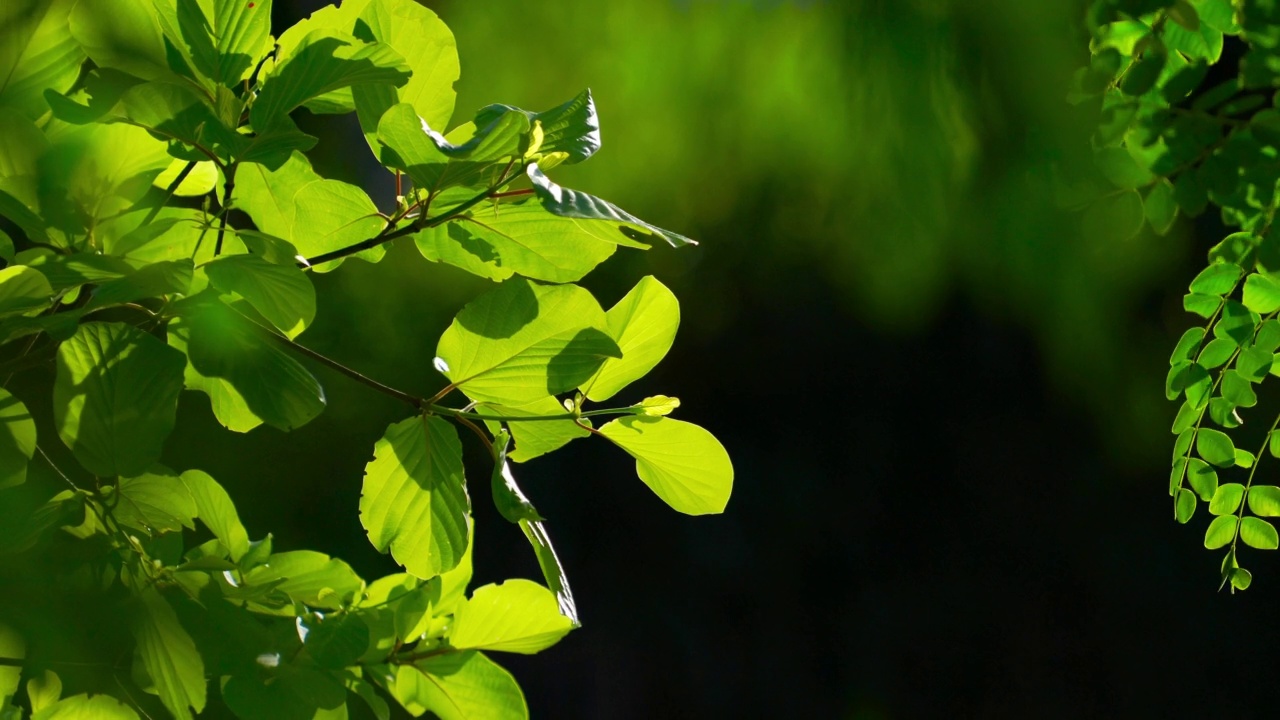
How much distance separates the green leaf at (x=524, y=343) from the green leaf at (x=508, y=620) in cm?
13

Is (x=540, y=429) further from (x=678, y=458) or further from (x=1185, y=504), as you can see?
(x=1185, y=504)

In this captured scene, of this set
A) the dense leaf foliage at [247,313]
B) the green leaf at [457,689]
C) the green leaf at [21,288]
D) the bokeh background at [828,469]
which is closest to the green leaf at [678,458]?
the dense leaf foliage at [247,313]

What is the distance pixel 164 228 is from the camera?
0.41 m

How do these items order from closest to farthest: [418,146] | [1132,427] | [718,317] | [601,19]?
[418,146], [601,19], [1132,427], [718,317]

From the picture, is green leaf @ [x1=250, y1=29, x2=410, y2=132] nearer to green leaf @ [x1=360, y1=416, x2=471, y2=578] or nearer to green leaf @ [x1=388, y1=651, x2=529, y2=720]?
green leaf @ [x1=360, y1=416, x2=471, y2=578]

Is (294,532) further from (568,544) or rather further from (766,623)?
(766,623)

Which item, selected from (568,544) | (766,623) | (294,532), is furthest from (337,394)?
(766,623)

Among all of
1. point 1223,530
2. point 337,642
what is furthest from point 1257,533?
point 337,642

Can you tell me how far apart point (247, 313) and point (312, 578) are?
6.5 inches

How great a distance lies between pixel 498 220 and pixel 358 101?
3.3 inches

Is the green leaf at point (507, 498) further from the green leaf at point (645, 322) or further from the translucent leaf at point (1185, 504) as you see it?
the translucent leaf at point (1185, 504)

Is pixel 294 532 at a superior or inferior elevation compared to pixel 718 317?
inferior

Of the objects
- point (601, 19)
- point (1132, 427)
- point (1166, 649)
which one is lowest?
point (1166, 649)

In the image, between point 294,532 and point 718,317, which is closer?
point 294,532
